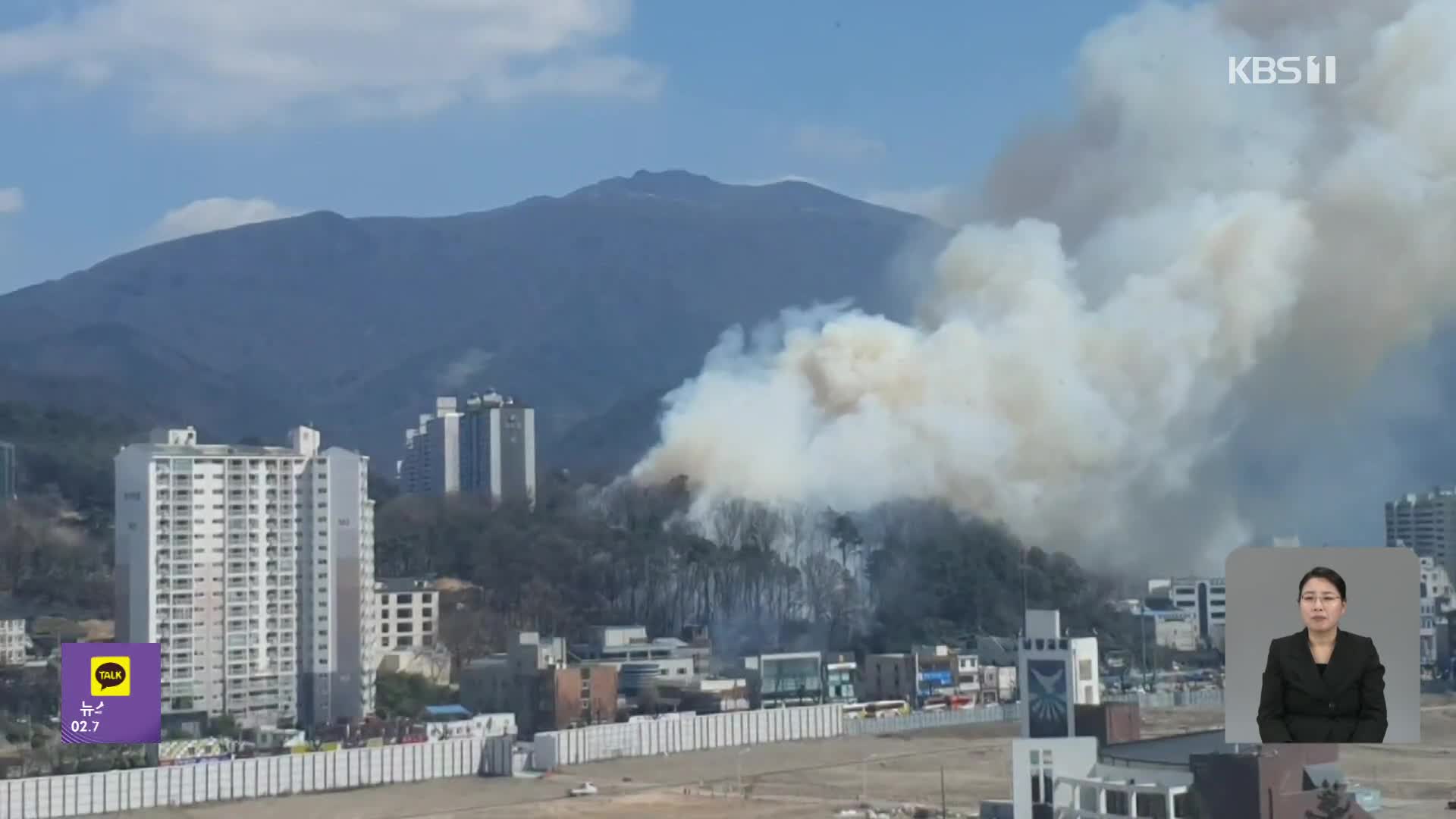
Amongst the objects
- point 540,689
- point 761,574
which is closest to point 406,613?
point 540,689

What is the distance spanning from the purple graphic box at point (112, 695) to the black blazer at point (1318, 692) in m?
12.4

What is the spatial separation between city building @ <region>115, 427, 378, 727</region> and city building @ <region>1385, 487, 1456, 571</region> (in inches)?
436

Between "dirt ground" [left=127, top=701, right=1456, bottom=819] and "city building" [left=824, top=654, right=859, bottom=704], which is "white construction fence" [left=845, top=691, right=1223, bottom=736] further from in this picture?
"dirt ground" [left=127, top=701, right=1456, bottom=819]

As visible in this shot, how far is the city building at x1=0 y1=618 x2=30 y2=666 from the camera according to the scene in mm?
18406

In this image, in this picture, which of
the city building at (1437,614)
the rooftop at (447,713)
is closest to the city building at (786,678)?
the rooftop at (447,713)

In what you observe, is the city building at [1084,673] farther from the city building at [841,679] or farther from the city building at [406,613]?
the city building at [406,613]

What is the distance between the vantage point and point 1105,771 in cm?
653

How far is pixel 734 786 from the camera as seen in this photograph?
14820mm

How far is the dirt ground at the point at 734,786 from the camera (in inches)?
534

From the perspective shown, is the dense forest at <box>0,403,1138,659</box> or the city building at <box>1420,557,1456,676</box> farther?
the dense forest at <box>0,403,1138,659</box>

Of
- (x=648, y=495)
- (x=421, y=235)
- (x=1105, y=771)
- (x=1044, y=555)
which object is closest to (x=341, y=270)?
(x=421, y=235)

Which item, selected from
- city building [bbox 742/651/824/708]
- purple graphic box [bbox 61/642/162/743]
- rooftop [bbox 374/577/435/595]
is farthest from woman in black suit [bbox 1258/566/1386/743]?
rooftop [bbox 374/577/435/595]

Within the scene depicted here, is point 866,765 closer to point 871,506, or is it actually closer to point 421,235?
point 871,506

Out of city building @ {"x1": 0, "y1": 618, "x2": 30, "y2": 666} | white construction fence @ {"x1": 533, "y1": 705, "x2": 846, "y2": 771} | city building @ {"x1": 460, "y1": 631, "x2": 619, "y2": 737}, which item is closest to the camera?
white construction fence @ {"x1": 533, "y1": 705, "x2": 846, "y2": 771}
